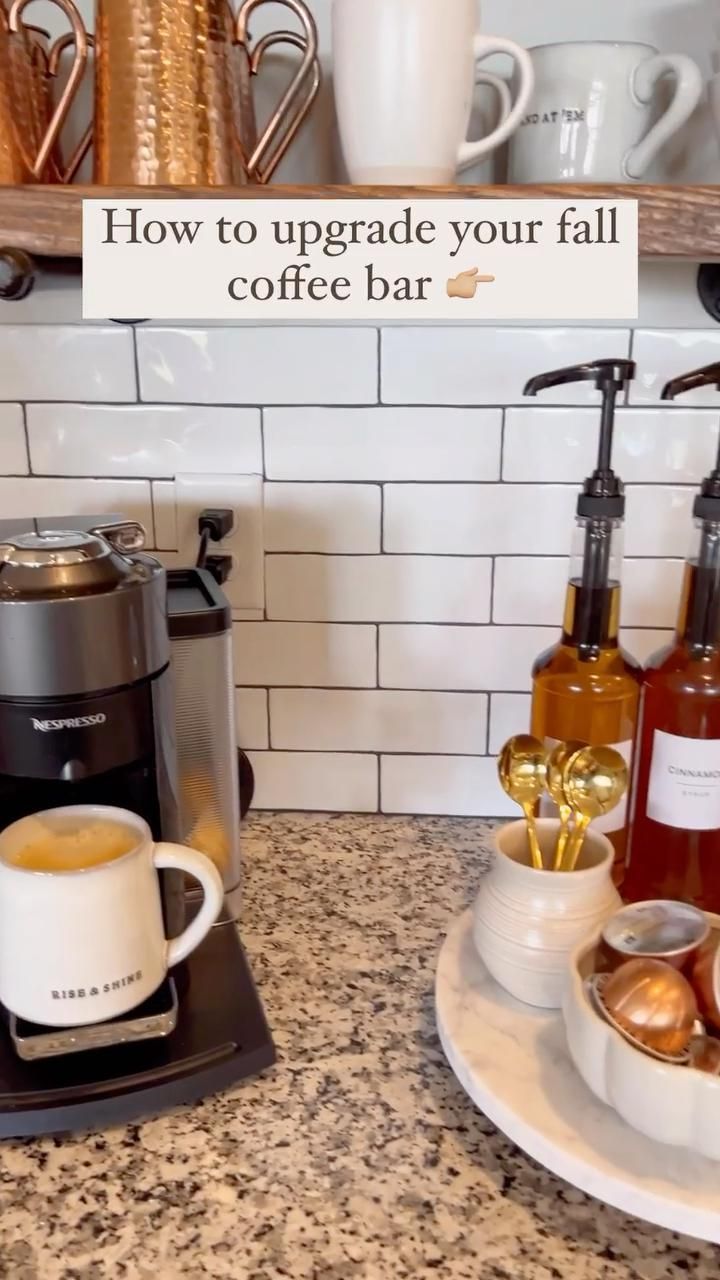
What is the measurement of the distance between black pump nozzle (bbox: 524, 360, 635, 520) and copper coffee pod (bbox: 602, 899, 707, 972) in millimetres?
254

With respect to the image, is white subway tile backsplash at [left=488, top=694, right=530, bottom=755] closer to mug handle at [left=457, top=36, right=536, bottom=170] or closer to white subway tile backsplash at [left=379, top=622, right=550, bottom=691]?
white subway tile backsplash at [left=379, top=622, right=550, bottom=691]

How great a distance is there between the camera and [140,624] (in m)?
0.55

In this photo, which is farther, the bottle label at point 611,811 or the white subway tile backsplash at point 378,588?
the white subway tile backsplash at point 378,588

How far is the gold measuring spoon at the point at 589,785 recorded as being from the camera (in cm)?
62

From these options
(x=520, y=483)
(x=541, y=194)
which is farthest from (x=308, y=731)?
(x=541, y=194)

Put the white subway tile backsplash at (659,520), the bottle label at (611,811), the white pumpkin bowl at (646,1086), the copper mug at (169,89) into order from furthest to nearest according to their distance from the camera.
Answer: the white subway tile backsplash at (659,520)
the bottle label at (611,811)
the copper mug at (169,89)
the white pumpkin bowl at (646,1086)

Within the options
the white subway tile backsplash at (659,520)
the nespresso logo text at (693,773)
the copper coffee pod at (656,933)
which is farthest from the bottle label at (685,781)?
the white subway tile backsplash at (659,520)

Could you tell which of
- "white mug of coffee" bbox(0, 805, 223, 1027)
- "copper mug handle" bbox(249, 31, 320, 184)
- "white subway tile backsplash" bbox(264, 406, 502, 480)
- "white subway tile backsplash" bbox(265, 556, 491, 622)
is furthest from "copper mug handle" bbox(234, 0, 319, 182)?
"white mug of coffee" bbox(0, 805, 223, 1027)

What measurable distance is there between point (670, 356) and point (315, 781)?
46 centimetres

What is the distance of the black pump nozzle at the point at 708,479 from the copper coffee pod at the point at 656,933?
243 mm

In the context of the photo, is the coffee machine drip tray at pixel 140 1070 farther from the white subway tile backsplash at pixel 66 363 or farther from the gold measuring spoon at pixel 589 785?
the white subway tile backsplash at pixel 66 363

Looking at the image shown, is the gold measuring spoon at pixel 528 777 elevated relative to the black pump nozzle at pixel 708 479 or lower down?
lower down

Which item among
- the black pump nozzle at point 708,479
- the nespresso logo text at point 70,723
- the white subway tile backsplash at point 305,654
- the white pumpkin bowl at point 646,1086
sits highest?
the black pump nozzle at point 708,479

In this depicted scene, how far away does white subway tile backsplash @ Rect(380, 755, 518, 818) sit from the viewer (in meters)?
0.90
